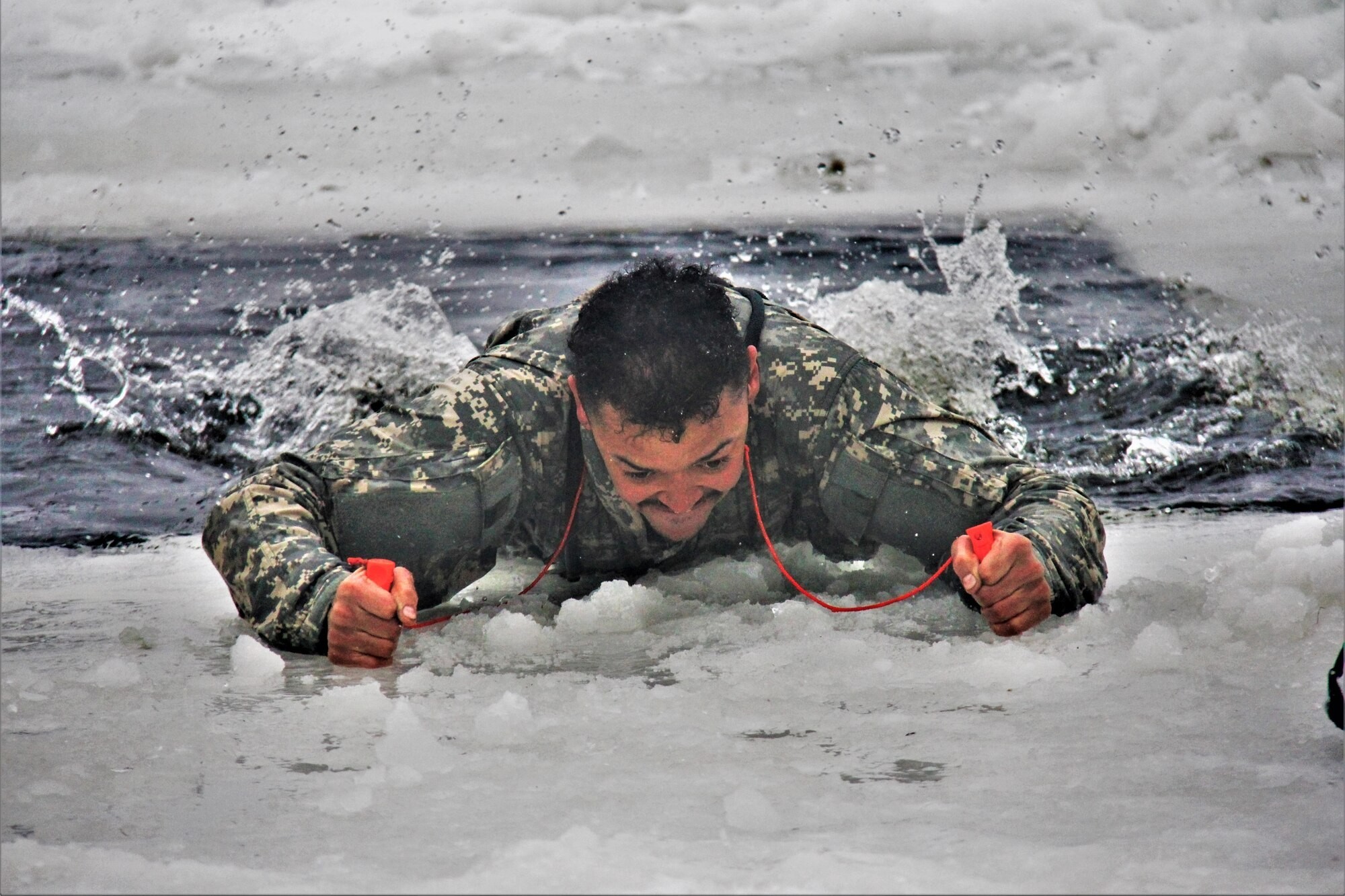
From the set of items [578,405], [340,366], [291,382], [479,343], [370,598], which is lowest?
[479,343]

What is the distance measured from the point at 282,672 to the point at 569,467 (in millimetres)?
852

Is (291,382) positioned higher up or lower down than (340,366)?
lower down

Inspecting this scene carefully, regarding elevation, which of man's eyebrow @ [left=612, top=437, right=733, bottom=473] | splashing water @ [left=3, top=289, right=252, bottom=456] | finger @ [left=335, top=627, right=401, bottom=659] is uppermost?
man's eyebrow @ [left=612, top=437, right=733, bottom=473]

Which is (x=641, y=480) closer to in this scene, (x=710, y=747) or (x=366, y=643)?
(x=366, y=643)

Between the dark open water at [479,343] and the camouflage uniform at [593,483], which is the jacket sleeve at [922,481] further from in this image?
the dark open water at [479,343]

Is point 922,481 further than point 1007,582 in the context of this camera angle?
Yes

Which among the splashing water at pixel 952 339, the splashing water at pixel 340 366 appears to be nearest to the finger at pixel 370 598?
the splashing water at pixel 340 366

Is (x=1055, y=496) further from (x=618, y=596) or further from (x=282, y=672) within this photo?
(x=282, y=672)

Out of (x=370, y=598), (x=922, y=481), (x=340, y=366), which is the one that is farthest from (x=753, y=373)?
(x=340, y=366)

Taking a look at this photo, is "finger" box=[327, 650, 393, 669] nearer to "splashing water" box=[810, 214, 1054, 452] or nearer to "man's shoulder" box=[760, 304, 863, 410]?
"man's shoulder" box=[760, 304, 863, 410]

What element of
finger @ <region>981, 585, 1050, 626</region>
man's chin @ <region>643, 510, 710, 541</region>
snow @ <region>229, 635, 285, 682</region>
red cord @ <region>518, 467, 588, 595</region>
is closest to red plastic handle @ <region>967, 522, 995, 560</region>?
finger @ <region>981, 585, 1050, 626</region>

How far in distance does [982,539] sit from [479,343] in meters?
7.03

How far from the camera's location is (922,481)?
2.92m

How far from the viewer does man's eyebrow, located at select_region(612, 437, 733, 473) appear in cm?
273
